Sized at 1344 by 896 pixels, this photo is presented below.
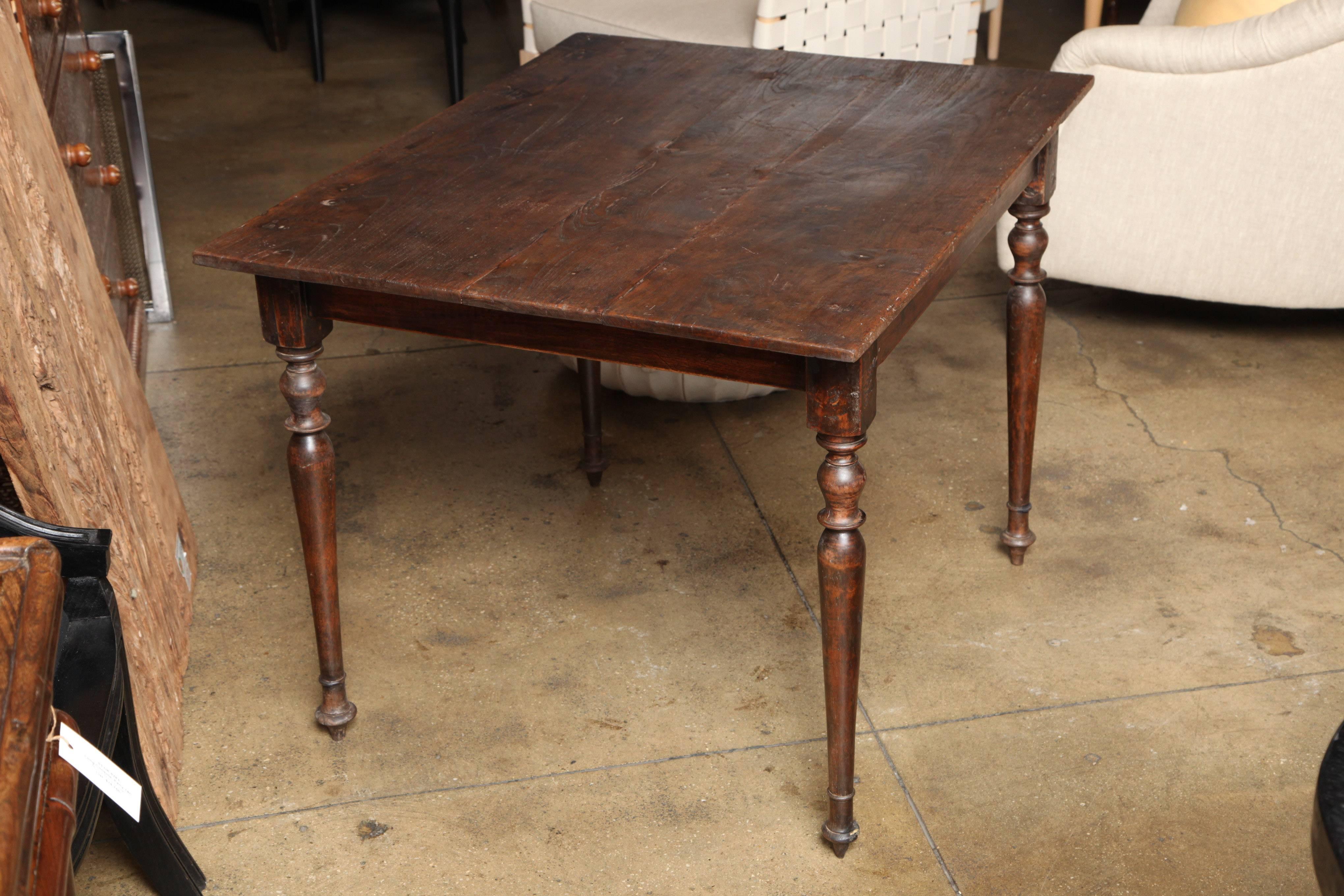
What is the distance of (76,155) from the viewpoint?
215cm

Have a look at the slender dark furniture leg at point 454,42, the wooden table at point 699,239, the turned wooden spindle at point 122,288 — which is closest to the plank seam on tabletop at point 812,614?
the wooden table at point 699,239

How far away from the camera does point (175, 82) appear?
14.1 ft

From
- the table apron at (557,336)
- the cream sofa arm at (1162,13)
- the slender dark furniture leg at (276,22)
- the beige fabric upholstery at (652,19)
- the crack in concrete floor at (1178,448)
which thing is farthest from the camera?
the slender dark furniture leg at (276,22)

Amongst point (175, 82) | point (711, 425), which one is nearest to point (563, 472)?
point (711, 425)

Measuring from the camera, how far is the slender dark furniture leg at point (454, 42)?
3.89 m

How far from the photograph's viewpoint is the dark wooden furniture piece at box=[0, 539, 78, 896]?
2.86 feet

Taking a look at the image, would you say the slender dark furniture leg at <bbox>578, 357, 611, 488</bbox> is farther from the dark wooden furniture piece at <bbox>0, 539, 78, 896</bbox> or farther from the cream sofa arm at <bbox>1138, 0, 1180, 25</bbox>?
the cream sofa arm at <bbox>1138, 0, 1180, 25</bbox>

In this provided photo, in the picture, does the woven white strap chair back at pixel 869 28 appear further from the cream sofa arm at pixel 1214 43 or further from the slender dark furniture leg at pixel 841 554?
the slender dark furniture leg at pixel 841 554

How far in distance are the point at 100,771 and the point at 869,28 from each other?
201 centimetres

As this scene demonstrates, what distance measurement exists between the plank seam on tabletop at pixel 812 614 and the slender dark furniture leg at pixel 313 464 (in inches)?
23.8

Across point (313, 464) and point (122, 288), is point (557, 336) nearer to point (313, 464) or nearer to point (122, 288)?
point (313, 464)

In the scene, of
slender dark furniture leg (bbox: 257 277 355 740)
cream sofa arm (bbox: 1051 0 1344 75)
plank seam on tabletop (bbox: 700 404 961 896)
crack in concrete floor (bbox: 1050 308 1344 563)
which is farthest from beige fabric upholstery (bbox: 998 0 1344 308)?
slender dark furniture leg (bbox: 257 277 355 740)

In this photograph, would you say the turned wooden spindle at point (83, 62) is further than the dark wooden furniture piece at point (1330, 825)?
Yes

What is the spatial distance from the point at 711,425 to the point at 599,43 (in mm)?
715
